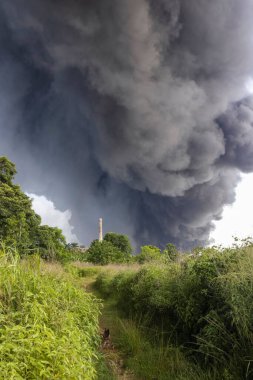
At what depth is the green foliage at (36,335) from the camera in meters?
3.20

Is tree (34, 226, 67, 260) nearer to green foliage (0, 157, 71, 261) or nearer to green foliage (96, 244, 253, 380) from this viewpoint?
green foliage (0, 157, 71, 261)

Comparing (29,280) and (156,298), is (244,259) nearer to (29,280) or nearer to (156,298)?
(156,298)

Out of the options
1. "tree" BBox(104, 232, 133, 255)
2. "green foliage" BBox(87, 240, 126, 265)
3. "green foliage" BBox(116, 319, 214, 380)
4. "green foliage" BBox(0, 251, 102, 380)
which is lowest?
"green foliage" BBox(116, 319, 214, 380)

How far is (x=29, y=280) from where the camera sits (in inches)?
206

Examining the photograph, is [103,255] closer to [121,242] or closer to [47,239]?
[121,242]

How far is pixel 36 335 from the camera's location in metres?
3.33

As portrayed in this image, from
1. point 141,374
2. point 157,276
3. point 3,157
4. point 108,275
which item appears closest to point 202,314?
point 141,374

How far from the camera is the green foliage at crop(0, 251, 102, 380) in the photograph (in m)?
3.20

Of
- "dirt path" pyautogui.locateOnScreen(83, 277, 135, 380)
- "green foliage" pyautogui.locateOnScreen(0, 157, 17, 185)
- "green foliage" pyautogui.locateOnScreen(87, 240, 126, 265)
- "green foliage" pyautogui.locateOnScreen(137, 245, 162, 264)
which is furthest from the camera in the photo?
"green foliage" pyautogui.locateOnScreen(87, 240, 126, 265)

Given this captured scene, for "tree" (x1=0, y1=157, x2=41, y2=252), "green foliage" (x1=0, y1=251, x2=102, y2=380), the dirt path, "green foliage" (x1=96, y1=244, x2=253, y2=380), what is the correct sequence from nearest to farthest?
"green foliage" (x1=0, y1=251, x2=102, y2=380), "green foliage" (x1=96, y1=244, x2=253, y2=380), the dirt path, "tree" (x1=0, y1=157, x2=41, y2=252)

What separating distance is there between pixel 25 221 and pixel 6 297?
1663 centimetres

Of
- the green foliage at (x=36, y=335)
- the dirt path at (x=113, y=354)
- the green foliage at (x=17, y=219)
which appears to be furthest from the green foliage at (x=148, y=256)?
the green foliage at (x=36, y=335)

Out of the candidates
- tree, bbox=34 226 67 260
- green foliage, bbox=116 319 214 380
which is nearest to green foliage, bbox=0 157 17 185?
tree, bbox=34 226 67 260

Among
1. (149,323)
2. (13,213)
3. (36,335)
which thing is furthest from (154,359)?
(13,213)
